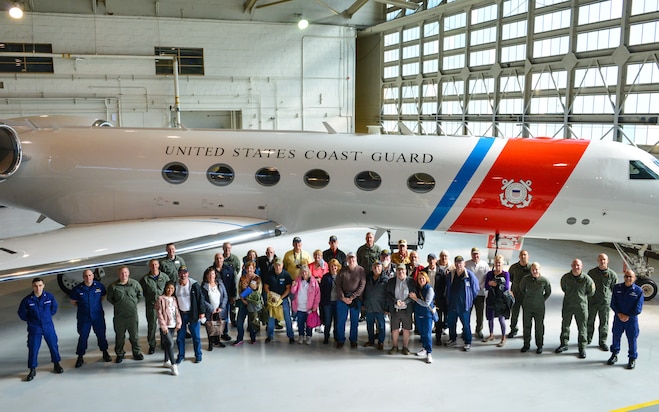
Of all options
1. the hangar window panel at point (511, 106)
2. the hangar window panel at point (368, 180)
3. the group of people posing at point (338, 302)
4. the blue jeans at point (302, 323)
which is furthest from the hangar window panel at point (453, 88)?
the blue jeans at point (302, 323)

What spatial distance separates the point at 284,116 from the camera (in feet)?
102

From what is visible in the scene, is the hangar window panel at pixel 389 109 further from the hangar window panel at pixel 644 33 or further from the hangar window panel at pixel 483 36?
the hangar window panel at pixel 644 33

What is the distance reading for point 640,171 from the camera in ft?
33.1

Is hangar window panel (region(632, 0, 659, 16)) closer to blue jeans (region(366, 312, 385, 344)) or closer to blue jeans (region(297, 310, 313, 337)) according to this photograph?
blue jeans (region(366, 312, 385, 344))

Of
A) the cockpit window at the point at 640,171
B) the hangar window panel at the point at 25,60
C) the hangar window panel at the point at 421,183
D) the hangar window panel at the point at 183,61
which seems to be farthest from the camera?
the hangar window panel at the point at 183,61

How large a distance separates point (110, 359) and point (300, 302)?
3.06 m

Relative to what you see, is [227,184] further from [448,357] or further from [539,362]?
[539,362]

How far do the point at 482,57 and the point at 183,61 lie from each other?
15.5 meters

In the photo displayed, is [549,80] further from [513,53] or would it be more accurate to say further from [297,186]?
[297,186]

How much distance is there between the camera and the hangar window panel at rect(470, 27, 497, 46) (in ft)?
74.2

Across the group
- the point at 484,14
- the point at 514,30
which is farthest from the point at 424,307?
the point at 484,14

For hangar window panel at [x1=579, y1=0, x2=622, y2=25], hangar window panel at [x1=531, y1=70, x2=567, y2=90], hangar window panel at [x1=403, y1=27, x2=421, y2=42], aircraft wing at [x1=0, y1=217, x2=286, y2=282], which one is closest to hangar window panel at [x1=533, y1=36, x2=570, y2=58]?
hangar window panel at [x1=531, y1=70, x2=567, y2=90]

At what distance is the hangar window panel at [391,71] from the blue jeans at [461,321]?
2342 cm

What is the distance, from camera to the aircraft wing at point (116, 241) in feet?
27.6
